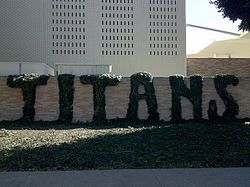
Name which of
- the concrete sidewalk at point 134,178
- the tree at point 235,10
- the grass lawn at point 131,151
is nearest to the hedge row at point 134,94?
the tree at point 235,10

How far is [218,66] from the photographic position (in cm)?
3284

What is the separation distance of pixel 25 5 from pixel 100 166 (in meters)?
23.0

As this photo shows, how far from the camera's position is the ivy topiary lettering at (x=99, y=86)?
21781 millimetres

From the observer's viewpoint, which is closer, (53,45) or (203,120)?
(203,120)

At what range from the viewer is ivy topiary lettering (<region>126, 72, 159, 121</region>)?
22.0m

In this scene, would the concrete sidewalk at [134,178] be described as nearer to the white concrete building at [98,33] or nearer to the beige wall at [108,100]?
the beige wall at [108,100]

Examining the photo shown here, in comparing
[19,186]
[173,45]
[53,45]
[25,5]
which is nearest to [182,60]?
[173,45]

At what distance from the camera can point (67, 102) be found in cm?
2170

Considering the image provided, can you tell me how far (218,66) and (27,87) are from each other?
16140mm

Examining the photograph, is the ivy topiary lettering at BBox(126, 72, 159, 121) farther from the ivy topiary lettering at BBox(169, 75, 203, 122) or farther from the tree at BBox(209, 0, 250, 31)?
the tree at BBox(209, 0, 250, 31)

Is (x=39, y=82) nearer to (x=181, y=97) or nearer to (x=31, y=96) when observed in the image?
(x=31, y=96)

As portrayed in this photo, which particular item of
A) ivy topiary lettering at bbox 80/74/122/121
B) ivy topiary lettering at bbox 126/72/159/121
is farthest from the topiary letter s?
ivy topiary lettering at bbox 80/74/122/121

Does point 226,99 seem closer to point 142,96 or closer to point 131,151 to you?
point 142,96

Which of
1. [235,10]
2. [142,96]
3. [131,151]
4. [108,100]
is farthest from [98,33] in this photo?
[131,151]
